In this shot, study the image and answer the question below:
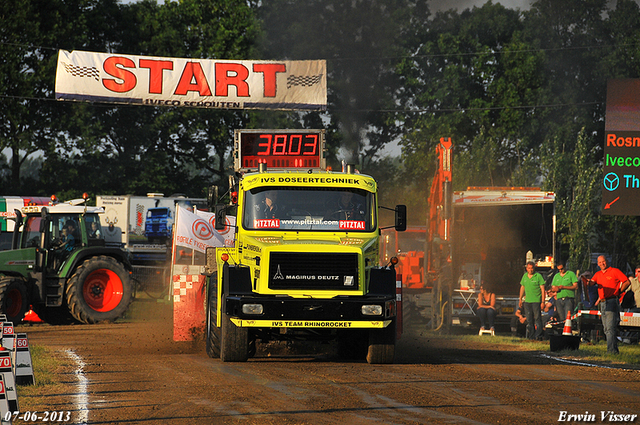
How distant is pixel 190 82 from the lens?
2531cm

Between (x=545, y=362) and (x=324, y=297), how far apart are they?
13.8 ft

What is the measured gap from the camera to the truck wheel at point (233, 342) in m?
12.1

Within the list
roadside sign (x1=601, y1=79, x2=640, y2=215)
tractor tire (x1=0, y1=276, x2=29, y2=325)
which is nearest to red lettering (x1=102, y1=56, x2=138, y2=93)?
tractor tire (x1=0, y1=276, x2=29, y2=325)

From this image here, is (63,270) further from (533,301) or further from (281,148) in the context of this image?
(533,301)

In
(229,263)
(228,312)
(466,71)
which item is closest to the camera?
(228,312)

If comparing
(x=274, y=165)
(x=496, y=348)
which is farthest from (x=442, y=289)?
(x=274, y=165)

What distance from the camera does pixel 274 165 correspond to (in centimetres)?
1722

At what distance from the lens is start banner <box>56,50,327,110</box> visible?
24719 millimetres

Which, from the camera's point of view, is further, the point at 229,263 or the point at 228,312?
the point at 229,263

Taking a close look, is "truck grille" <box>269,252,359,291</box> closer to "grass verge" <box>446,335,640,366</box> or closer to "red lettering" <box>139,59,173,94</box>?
"grass verge" <box>446,335,640,366</box>

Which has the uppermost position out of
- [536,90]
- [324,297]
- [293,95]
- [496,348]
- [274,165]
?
[536,90]

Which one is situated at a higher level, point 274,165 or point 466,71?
point 466,71

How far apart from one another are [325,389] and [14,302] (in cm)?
1182

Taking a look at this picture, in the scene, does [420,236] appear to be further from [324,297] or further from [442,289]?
[324,297]
